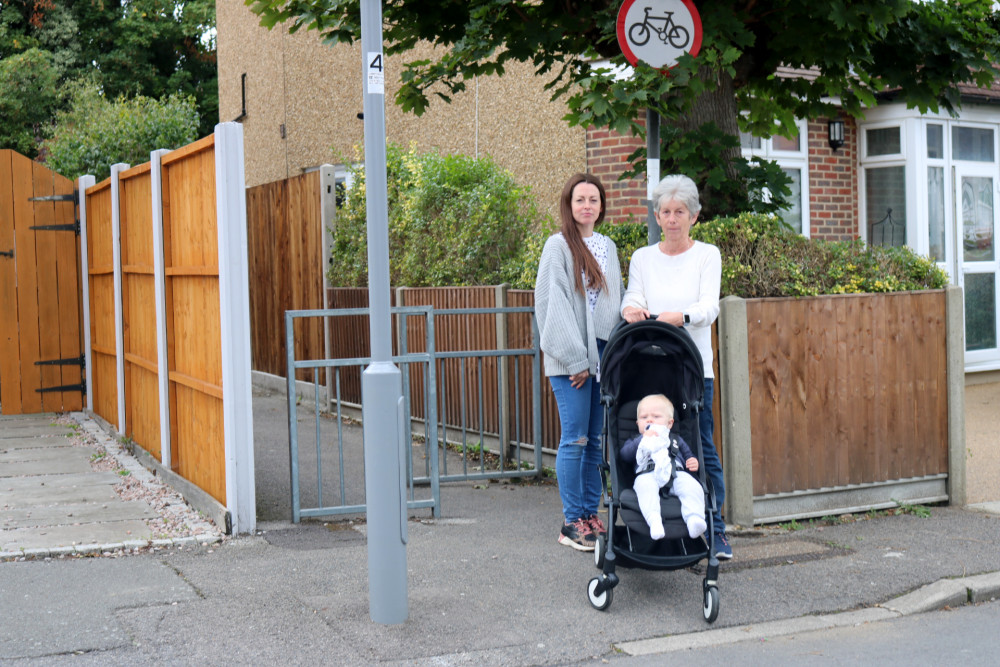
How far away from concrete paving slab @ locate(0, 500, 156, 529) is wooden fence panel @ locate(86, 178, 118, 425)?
3.04 metres

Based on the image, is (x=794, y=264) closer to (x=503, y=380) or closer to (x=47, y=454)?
(x=503, y=380)

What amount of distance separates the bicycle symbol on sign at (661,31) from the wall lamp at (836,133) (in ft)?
22.0

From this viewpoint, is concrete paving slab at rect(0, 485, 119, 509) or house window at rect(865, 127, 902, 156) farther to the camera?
house window at rect(865, 127, 902, 156)

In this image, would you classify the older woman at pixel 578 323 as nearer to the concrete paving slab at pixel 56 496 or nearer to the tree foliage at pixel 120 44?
the concrete paving slab at pixel 56 496

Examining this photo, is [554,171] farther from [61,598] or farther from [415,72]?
[61,598]

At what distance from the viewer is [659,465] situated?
5.27 m

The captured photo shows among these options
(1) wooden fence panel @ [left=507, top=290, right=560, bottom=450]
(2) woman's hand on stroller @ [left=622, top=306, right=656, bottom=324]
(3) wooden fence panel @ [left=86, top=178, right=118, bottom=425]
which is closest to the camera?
(2) woman's hand on stroller @ [left=622, top=306, right=656, bottom=324]

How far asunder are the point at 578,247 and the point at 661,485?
161cm

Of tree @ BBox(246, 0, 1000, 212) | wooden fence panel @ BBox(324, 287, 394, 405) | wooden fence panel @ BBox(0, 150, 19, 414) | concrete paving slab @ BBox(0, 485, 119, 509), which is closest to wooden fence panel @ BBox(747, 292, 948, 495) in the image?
tree @ BBox(246, 0, 1000, 212)

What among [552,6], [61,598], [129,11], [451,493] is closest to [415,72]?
[552,6]

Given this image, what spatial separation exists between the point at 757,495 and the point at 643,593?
1.61m

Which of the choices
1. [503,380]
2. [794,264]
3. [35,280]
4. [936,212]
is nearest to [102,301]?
[35,280]

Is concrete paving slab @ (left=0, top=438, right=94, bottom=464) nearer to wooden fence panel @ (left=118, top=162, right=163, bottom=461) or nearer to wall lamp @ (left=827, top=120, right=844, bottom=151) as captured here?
wooden fence panel @ (left=118, top=162, right=163, bottom=461)

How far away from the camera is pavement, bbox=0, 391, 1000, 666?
15.6 feet
